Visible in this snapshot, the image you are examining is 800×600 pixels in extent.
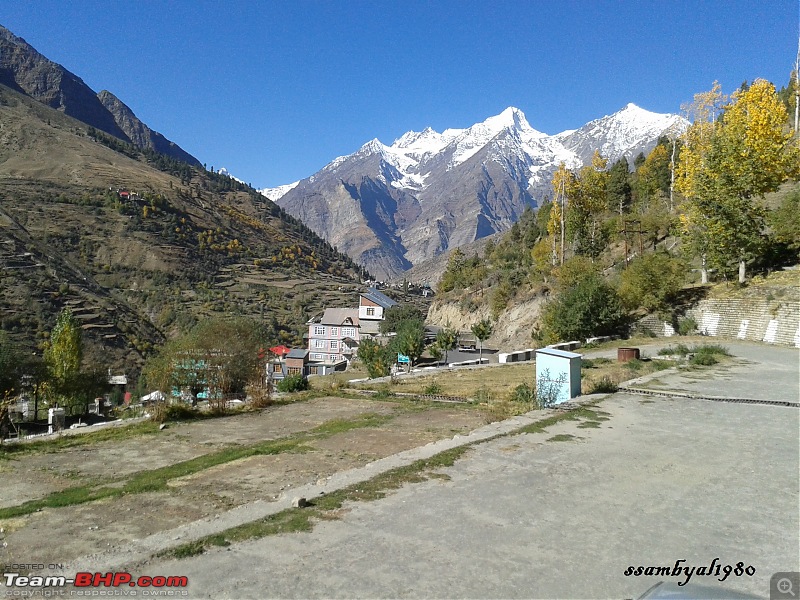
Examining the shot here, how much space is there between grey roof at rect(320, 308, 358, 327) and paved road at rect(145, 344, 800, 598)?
69.9 metres

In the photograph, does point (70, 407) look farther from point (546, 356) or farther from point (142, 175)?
point (142, 175)

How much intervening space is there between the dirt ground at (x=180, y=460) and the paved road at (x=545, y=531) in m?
1.52

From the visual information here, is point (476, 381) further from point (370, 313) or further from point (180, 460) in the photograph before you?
point (370, 313)

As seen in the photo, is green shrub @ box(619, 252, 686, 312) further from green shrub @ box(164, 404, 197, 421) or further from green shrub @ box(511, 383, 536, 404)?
green shrub @ box(164, 404, 197, 421)

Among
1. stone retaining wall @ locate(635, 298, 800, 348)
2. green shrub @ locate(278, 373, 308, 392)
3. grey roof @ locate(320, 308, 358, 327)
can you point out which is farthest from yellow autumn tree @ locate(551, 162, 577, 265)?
grey roof @ locate(320, 308, 358, 327)

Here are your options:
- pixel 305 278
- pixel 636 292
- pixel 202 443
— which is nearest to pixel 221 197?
pixel 305 278

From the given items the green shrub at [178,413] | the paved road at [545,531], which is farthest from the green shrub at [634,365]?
the green shrub at [178,413]

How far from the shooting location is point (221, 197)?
17725cm

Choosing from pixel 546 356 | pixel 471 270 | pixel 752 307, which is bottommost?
pixel 546 356

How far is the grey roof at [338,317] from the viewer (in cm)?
7756

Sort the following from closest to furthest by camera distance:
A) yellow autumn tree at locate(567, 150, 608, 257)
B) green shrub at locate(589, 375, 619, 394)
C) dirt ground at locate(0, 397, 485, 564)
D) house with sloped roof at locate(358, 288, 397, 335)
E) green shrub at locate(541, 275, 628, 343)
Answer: dirt ground at locate(0, 397, 485, 564) → green shrub at locate(589, 375, 619, 394) → green shrub at locate(541, 275, 628, 343) → yellow autumn tree at locate(567, 150, 608, 257) → house with sloped roof at locate(358, 288, 397, 335)

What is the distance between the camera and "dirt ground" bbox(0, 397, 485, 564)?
5.27 metres

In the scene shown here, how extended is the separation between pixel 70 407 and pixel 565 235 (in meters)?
41.0

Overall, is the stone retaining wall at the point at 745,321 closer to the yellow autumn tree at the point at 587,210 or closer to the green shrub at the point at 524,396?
the yellow autumn tree at the point at 587,210
